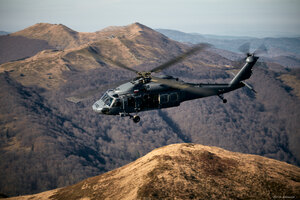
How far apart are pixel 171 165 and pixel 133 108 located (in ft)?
37.3

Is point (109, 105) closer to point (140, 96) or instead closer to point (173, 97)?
point (140, 96)

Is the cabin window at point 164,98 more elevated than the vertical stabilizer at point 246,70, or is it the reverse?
the vertical stabilizer at point 246,70

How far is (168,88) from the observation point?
27.2 metres

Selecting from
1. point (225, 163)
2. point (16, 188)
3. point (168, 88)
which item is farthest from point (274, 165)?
point (16, 188)

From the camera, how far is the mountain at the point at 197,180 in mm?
24094

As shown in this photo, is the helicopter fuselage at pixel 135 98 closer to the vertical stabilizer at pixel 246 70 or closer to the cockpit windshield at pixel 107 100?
the cockpit windshield at pixel 107 100

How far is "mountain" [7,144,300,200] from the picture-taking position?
2409 centimetres

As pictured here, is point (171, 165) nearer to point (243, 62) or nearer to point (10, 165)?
point (243, 62)

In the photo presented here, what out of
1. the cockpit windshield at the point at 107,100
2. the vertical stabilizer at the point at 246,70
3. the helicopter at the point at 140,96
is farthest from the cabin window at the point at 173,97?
the vertical stabilizer at the point at 246,70

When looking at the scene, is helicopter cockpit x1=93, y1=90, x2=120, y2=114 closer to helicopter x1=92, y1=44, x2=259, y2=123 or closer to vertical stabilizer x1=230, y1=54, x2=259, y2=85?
helicopter x1=92, y1=44, x2=259, y2=123

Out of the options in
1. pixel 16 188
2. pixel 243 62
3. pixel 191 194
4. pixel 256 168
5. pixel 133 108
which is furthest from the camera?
pixel 16 188

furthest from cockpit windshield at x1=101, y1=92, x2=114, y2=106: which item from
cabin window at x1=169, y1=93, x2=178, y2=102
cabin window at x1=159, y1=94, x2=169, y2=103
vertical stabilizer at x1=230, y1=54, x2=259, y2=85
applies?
vertical stabilizer at x1=230, y1=54, x2=259, y2=85

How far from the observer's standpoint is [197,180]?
26875 millimetres

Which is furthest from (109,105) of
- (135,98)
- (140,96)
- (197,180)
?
(197,180)
